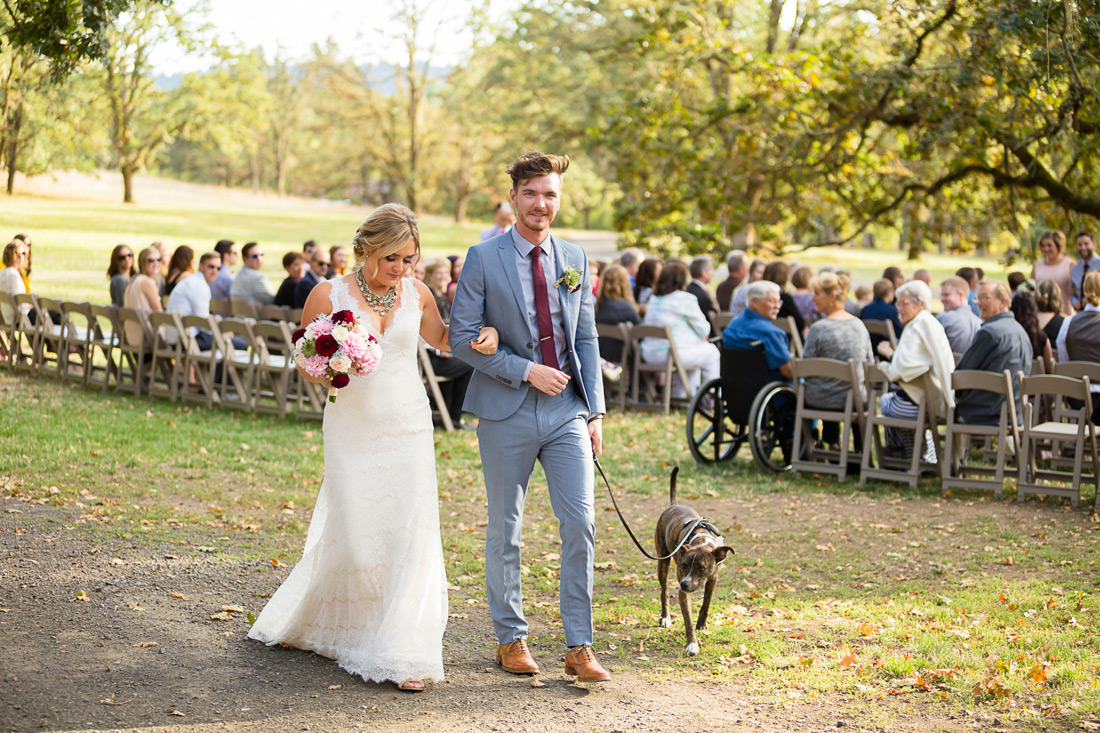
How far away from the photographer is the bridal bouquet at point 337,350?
460 centimetres

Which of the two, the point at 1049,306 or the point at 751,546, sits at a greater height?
the point at 1049,306

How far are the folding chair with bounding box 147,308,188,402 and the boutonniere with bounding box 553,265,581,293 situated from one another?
8.28 m

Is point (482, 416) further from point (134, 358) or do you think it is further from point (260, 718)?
point (134, 358)

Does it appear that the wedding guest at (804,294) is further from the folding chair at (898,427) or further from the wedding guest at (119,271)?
the wedding guest at (119,271)

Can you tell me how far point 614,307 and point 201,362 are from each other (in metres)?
4.84

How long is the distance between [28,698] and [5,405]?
7981 millimetres

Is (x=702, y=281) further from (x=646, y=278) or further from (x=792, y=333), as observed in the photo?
(x=792, y=333)

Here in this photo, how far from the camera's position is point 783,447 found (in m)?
9.77

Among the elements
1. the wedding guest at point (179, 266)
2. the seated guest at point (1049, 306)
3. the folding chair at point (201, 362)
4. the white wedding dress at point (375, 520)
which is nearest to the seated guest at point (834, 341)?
the seated guest at point (1049, 306)

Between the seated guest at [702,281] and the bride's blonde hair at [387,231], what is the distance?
840cm

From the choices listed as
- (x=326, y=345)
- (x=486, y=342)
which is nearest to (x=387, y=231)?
(x=326, y=345)

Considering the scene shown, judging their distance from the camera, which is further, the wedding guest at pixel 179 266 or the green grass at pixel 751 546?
the wedding guest at pixel 179 266

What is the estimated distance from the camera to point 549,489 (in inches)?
181

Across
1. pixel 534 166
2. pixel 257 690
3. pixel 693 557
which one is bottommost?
pixel 257 690
